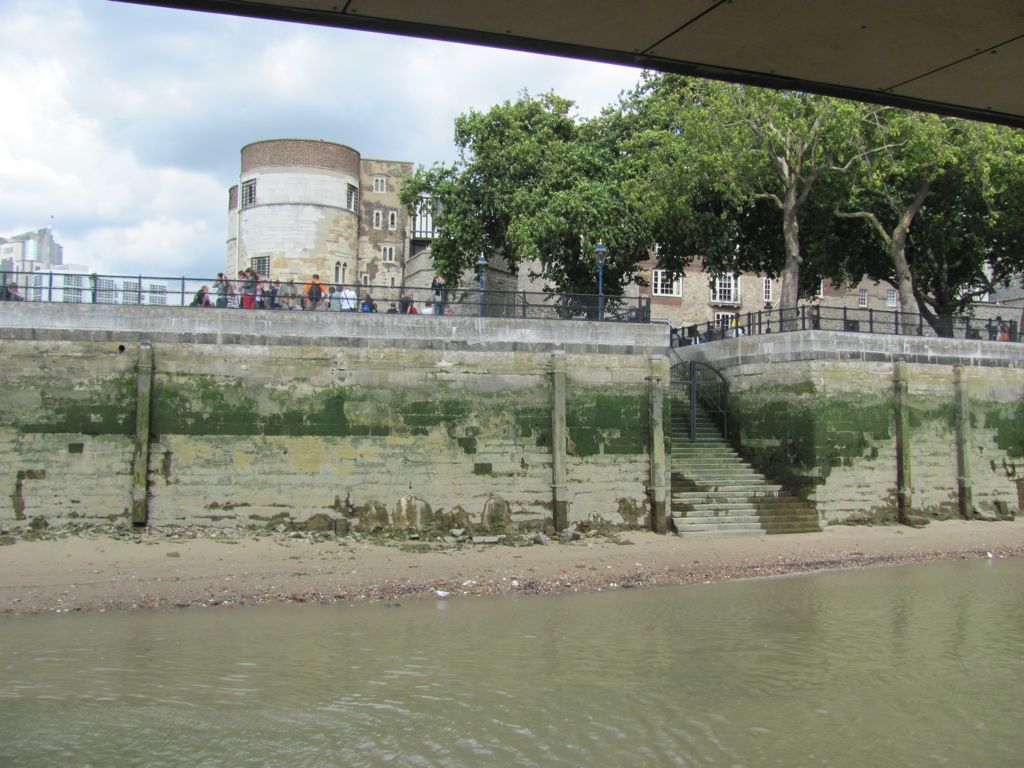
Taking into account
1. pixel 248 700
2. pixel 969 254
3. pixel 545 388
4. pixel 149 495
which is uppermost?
pixel 969 254

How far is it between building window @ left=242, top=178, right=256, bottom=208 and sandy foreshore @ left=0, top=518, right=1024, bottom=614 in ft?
108

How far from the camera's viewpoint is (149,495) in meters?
19.4

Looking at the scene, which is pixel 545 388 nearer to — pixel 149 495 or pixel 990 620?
pixel 149 495

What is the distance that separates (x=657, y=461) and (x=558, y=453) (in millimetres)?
2520

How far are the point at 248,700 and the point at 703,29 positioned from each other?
861 cm

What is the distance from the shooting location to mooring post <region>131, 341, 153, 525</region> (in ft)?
63.0

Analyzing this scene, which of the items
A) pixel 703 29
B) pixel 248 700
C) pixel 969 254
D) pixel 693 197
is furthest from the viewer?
pixel 969 254

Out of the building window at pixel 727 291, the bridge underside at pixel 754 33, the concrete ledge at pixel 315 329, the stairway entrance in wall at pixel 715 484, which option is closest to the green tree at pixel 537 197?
the stairway entrance in wall at pixel 715 484

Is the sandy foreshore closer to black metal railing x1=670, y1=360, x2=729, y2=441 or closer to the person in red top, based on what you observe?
black metal railing x1=670, y1=360, x2=729, y2=441

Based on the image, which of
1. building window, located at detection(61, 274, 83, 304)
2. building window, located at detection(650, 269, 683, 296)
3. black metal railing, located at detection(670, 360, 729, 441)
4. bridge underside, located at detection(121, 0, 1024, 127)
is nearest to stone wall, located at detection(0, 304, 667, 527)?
building window, located at detection(61, 274, 83, 304)

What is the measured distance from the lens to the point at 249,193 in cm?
4897

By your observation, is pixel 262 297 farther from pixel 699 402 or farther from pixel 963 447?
pixel 963 447

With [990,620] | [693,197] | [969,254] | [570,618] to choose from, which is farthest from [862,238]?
[570,618]

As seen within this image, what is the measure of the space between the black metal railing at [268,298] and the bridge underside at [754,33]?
612 inches
